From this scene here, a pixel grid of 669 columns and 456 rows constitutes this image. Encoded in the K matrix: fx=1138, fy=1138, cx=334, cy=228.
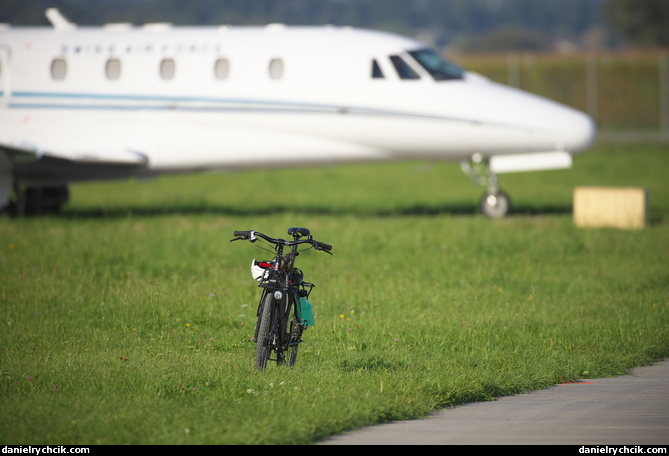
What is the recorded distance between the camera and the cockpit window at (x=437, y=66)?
62.7 ft

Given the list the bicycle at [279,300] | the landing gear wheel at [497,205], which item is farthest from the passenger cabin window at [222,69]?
the bicycle at [279,300]

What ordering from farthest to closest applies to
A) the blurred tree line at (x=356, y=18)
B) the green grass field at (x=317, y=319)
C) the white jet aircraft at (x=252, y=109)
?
the blurred tree line at (x=356, y=18), the white jet aircraft at (x=252, y=109), the green grass field at (x=317, y=319)

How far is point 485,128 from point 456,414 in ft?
37.8

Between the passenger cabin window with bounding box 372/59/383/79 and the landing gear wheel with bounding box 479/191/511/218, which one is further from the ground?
the passenger cabin window with bounding box 372/59/383/79

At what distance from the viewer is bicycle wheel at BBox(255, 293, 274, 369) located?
26.8 feet

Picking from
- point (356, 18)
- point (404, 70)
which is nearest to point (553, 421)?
point (404, 70)

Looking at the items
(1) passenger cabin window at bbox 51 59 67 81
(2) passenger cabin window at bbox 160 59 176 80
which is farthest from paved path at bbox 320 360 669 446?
(1) passenger cabin window at bbox 51 59 67 81

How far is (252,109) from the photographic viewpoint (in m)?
19.3

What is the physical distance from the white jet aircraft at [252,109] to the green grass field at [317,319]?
3.51ft

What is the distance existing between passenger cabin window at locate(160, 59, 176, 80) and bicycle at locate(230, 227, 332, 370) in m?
11.8

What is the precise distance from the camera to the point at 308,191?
27594 mm

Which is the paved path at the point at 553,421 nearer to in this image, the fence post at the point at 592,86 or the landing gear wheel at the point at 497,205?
the landing gear wheel at the point at 497,205

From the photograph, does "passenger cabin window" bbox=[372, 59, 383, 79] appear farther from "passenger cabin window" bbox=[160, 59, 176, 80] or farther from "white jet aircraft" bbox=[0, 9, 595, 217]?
"passenger cabin window" bbox=[160, 59, 176, 80]

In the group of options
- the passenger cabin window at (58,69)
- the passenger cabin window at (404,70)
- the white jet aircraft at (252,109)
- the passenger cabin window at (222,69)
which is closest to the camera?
the white jet aircraft at (252,109)
